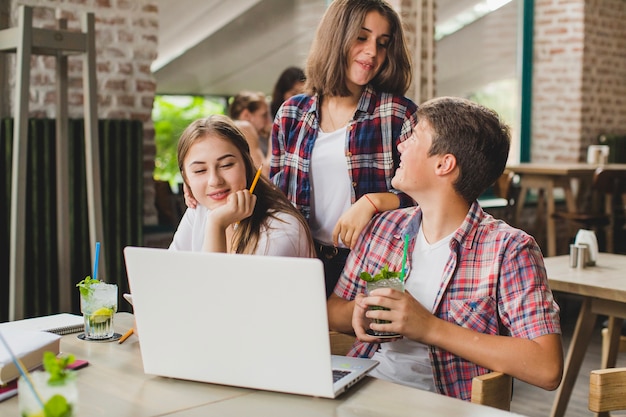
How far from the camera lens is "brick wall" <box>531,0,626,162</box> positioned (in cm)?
671

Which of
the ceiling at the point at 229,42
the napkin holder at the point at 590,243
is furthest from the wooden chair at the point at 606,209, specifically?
the napkin holder at the point at 590,243

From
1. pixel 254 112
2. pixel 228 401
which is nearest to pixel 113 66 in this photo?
pixel 254 112

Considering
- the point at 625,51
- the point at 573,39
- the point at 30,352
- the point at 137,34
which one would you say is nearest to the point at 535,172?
the point at 573,39

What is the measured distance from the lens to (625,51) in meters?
7.21

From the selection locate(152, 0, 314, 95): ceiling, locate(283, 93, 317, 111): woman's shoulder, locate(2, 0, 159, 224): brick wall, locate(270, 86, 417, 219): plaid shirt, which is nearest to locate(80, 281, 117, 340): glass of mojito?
→ locate(270, 86, 417, 219): plaid shirt

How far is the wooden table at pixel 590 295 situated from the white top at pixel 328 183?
891 mm

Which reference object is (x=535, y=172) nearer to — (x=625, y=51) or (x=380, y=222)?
(x=625, y=51)

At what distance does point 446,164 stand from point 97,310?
82 cm

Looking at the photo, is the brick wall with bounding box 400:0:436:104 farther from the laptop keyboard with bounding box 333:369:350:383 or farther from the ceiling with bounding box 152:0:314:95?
the laptop keyboard with bounding box 333:369:350:383

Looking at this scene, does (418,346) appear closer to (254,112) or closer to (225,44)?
(254,112)

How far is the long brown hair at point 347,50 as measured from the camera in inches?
90.3

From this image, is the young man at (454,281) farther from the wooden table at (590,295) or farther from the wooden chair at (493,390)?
the wooden table at (590,295)

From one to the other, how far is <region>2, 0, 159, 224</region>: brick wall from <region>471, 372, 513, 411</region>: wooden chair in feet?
9.36

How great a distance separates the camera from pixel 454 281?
5.74 ft
